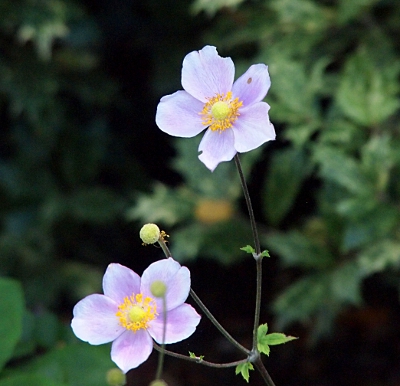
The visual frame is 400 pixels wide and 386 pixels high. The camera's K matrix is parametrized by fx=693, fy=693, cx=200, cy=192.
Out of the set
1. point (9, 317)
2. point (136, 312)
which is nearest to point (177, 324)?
point (136, 312)

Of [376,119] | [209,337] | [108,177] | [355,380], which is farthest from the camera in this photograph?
[108,177]

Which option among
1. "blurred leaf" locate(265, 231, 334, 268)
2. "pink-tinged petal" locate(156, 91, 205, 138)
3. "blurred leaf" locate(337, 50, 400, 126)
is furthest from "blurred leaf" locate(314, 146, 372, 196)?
"pink-tinged petal" locate(156, 91, 205, 138)

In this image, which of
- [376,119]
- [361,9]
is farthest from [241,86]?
[361,9]

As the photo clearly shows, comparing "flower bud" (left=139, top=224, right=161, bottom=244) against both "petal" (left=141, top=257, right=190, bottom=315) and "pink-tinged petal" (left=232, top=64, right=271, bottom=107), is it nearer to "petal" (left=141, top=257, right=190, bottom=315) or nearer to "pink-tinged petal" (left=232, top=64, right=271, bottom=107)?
"petal" (left=141, top=257, right=190, bottom=315)

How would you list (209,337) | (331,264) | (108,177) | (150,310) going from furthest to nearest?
1. (108,177)
2. (209,337)
3. (331,264)
4. (150,310)

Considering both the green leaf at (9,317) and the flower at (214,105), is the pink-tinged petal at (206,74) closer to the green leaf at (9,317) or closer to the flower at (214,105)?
the flower at (214,105)

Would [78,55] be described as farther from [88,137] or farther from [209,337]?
[209,337]
